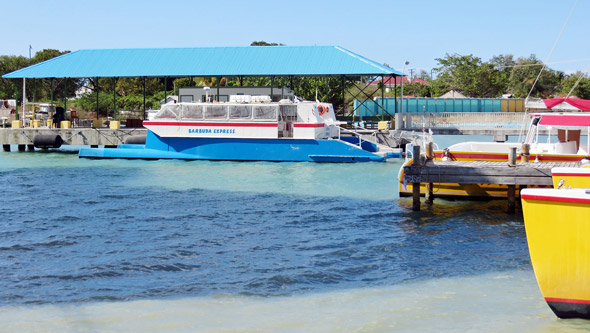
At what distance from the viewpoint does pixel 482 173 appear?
18234mm

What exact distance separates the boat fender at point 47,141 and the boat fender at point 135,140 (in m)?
4.23

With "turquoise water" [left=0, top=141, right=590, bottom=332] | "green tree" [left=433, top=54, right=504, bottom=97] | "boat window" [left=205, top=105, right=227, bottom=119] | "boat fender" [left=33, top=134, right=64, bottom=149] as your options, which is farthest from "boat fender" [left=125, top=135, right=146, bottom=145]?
"green tree" [left=433, top=54, right=504, bottom=97]

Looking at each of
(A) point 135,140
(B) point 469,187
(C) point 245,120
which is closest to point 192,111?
(C) point 245,120

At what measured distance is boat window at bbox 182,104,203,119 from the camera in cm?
3497

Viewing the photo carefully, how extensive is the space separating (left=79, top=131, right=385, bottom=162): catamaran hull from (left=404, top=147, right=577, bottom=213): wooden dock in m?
13.7

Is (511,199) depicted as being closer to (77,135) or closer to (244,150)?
(244,150)

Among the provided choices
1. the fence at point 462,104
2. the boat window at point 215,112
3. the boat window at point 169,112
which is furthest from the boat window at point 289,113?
the fence at point 462,104

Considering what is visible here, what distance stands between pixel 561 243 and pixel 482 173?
30.1 ft

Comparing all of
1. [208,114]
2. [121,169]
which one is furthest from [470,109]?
[121,169]

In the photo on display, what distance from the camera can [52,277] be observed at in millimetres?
12547

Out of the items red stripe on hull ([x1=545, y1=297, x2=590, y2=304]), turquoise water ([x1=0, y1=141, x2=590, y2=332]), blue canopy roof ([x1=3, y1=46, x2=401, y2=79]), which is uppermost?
blue canopy roof ([x1=3, y1=46, x2=401, y2=79])

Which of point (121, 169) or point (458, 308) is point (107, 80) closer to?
point (121, 169)

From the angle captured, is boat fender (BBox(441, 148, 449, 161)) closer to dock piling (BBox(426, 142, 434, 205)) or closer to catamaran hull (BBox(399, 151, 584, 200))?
catamaran hull (BBox(399, 151, 584, 200))

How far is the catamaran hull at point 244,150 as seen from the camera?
33.6 m
